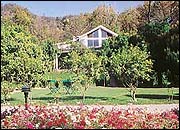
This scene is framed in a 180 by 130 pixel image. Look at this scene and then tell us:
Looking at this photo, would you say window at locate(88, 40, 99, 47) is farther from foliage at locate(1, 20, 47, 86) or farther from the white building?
foliage at locate(1, 20, 47, 86)

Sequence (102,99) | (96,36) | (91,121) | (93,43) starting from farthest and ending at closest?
(93,43) → (96,36) → (102,99) → (91,121)

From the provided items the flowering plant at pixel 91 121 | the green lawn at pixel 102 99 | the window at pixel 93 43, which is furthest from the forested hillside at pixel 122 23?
the flowering plant at pixel 91 121

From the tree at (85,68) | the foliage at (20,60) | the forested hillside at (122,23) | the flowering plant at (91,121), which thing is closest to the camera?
the flowering plant at (91,121)

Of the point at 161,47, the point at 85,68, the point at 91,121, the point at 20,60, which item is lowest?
the point at 91,121

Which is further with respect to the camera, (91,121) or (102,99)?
(102,99)

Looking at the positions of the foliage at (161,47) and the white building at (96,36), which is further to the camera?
the white building at (96,36)

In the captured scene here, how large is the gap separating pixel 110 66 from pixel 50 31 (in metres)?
39.9

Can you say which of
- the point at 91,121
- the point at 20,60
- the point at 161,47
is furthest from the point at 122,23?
the point at 91,121

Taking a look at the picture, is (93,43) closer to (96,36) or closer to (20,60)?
(96,36)

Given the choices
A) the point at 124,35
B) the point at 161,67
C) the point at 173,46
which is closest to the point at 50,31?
the point at 124,35

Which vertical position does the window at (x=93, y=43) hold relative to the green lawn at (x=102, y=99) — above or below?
above

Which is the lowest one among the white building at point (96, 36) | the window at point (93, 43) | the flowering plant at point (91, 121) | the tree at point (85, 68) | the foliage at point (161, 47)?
the flowering plant at point (91, 121)

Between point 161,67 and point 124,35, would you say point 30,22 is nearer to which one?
point 124,35

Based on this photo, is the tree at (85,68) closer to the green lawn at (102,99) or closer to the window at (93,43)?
the green lawn at (102,99)
